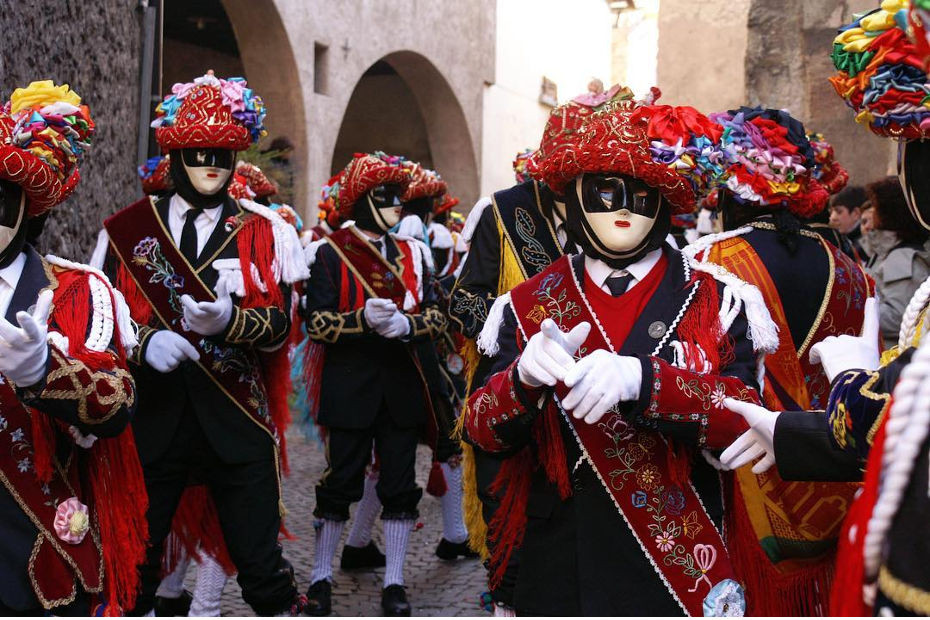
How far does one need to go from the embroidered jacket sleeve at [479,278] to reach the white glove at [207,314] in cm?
108

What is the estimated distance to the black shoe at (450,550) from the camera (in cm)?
628

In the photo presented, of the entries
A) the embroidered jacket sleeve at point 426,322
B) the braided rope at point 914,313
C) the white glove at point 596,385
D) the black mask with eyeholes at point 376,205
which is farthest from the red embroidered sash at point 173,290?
the braided rope at point 914,313

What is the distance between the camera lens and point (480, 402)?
286cm

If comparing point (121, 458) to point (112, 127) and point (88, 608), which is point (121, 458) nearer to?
point (88, 608)

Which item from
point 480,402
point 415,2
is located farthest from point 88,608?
point 415,2

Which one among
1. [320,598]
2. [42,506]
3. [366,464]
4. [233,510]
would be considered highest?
[42,506]

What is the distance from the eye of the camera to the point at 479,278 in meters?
4.86

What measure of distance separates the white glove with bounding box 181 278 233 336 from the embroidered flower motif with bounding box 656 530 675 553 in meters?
2.02

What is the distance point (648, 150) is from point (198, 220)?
7.22 feet

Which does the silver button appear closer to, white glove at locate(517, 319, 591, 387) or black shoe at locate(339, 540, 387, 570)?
white glove at locate(517, 319, 591, 387)

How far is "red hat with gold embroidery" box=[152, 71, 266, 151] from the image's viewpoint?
4.38 m

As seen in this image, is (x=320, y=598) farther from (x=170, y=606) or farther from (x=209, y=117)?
(x=209, y=117)

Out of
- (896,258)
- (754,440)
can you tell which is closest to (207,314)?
(754,440)

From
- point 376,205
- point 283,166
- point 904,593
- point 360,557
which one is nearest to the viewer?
point 904,593
